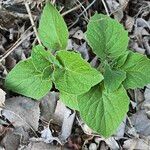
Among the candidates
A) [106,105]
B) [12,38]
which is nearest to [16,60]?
[12,38]

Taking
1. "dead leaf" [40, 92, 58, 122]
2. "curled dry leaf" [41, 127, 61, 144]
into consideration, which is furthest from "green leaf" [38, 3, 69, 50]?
"curled dry leaf" [41, 127, 61, 144]

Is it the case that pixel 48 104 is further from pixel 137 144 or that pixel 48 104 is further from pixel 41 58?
pixel 137 144

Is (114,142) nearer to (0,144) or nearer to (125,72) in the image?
(125,72)

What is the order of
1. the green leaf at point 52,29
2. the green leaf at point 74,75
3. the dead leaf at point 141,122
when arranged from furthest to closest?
1. the dead leaf at point 141,122
2. the green leaf at point 52,29
3. the green leaf at point 74,75

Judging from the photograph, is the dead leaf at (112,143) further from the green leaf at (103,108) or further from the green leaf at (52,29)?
the green leaf at (52,29)

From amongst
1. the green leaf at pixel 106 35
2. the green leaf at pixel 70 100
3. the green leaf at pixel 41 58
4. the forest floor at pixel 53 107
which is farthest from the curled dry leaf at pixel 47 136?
the green leaf at pixel 106 35

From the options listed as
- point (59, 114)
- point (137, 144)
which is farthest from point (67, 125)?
point (137, 144)
